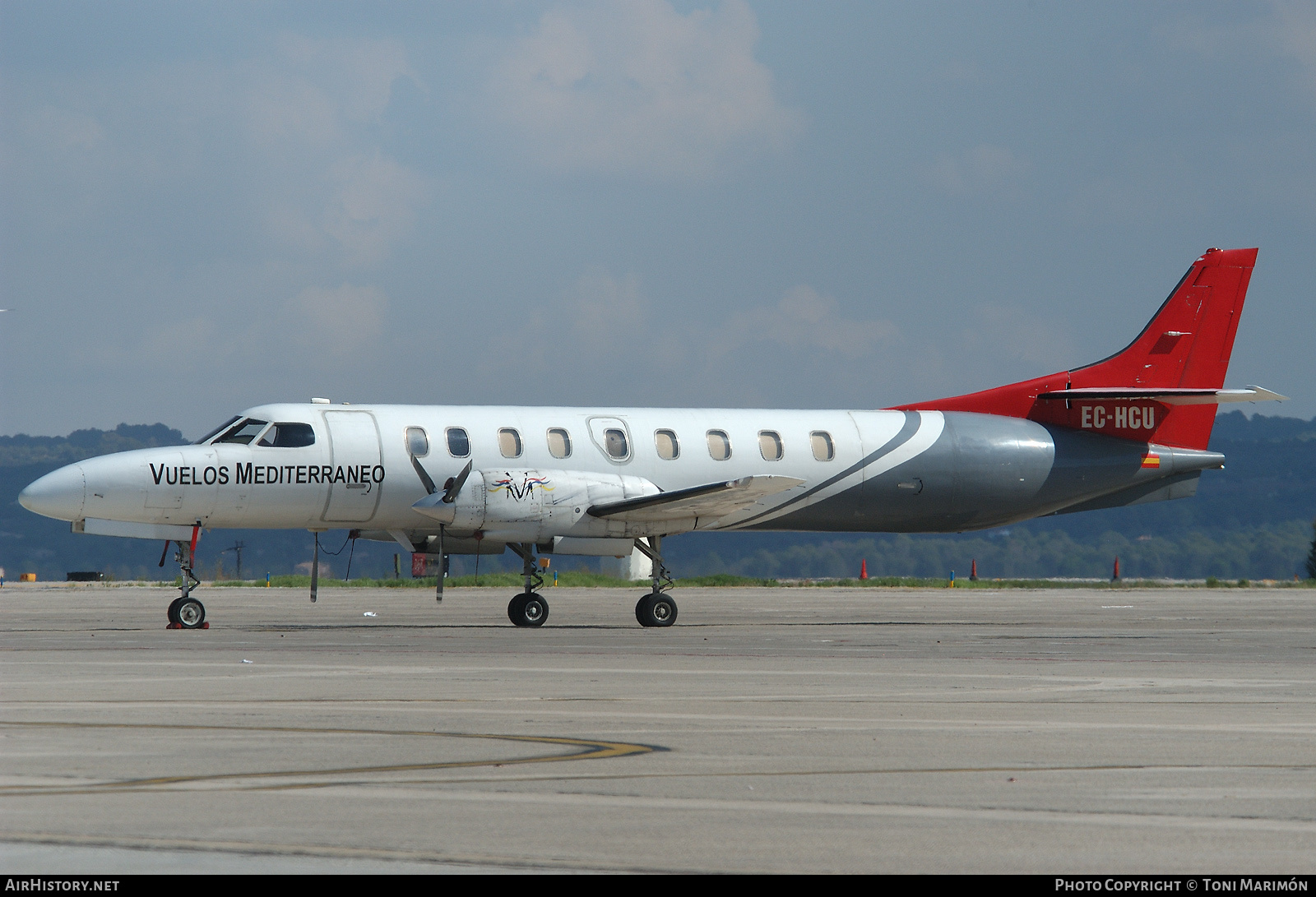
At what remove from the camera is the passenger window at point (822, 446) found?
1102 inches

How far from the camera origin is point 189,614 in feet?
77.0

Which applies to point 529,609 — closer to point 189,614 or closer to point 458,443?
point 458,443

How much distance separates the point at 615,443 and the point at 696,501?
2.18 meters

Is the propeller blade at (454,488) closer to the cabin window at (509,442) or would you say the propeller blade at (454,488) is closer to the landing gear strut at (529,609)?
the cabin window at (509,442)

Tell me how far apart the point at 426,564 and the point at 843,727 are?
645 inches

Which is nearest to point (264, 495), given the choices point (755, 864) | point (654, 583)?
point (654, 583)

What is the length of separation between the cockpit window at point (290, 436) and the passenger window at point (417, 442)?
1533mm

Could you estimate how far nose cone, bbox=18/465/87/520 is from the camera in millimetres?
23594

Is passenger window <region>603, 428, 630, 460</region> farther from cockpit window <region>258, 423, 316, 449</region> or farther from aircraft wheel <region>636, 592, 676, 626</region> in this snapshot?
cockpit window <region>258, 423, 316, 449</region>

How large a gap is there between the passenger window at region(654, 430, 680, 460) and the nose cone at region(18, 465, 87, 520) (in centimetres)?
942

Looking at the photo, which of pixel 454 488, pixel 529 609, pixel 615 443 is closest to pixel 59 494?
pixel 454 488

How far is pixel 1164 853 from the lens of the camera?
6500 millimetres

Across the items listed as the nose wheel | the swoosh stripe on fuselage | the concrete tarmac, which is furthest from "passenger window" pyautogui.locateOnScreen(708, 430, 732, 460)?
the nose wheel

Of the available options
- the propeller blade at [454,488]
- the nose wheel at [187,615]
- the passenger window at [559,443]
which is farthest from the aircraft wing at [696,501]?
the nose wheel at [187,615]
